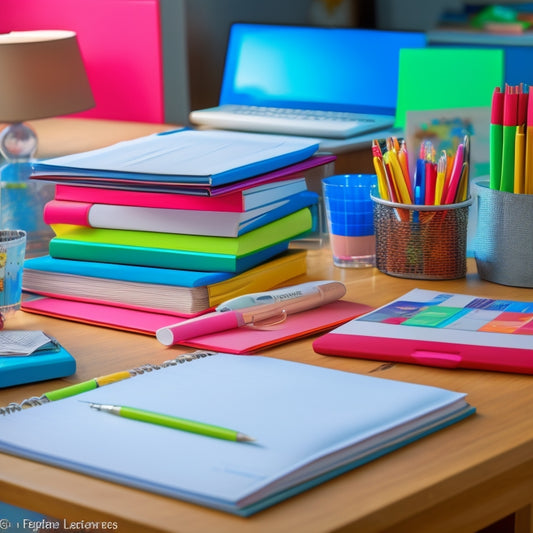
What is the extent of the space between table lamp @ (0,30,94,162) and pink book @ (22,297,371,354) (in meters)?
0.80

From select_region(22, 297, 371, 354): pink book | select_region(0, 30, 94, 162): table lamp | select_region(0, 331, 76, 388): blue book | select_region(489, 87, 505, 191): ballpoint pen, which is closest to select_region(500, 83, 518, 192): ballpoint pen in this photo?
select_region(489, 87, 505, 191): ballpoint pen

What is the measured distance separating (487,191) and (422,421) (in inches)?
21.3

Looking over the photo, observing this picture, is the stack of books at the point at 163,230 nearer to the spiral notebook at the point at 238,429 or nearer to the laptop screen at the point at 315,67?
the spiral notebook at the point at 238,429

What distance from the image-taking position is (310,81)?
2.29 m

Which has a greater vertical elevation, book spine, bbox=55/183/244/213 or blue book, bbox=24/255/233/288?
book spine, bbox=55/183/244/213

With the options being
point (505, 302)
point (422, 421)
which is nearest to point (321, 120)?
point (505, 302)

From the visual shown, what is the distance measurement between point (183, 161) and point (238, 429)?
1.74 ft

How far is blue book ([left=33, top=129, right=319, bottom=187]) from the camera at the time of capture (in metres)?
1.18

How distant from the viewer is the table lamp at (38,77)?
6.56ft

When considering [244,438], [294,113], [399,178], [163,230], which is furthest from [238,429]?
[294,113]

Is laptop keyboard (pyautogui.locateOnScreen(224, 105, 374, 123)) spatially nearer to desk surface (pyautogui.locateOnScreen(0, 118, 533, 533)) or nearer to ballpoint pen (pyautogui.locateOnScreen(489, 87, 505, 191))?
ballpoint pen (pyautogui.locateOnScreen(489, 87, 505, 191))

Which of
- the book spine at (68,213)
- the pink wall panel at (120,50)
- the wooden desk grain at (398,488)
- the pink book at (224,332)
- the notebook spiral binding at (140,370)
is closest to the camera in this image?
the wooden desk grain at (398,488)

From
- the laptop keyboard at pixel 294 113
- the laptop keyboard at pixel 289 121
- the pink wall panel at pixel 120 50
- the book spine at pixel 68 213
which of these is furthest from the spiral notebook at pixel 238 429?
the pink wall panel at pixel 120 50

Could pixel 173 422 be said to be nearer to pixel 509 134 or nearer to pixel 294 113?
pixel 509 134
